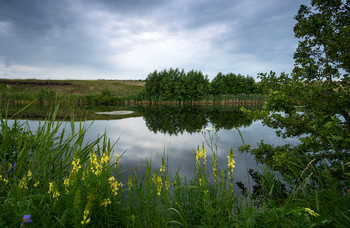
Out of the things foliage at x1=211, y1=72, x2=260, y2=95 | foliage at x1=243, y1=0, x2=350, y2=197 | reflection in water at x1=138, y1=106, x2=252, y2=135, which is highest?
foliage at x1=211, y1=72, x2=260, y2=95

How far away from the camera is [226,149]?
7.52 metres

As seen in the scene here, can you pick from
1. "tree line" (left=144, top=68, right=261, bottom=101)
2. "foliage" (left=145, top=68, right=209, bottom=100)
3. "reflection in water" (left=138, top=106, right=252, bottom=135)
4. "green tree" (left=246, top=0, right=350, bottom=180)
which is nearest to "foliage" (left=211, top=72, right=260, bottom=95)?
"tree line" (left=144, top=68, right=261, bottom=101)

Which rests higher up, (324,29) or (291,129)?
(324,29)

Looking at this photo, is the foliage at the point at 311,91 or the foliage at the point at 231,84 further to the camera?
the foliage at the point at 231,84

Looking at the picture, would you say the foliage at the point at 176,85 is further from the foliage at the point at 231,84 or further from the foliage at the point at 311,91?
the foliage at the point at 311,91

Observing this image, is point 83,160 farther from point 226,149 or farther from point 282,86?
point 226,149

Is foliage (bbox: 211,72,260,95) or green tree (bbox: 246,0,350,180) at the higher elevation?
foliage (bbox: 211,72,260,95)

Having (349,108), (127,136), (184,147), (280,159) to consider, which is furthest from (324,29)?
(127,136)

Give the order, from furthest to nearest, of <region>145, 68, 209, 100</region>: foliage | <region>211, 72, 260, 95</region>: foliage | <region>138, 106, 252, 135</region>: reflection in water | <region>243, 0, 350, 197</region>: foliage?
<region>211, 72, 260, 95</region>: foliage
<region>145, 68, 209, 100</region>: foliage
<region>138, 106, 252, 135</region>: reflection in water
<region>243, 0, 350, 197</region>: foliage

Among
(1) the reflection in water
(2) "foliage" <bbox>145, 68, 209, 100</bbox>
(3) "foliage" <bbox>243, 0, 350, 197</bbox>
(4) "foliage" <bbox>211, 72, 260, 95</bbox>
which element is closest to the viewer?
(3) "foliage" <bbox>243, 0, 350, 197</bbox>

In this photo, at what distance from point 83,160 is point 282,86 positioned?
193 inches

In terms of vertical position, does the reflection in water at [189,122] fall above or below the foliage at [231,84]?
below

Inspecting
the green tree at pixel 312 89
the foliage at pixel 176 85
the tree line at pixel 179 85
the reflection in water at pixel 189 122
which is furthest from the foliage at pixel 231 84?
the green tree at pixel 312 89

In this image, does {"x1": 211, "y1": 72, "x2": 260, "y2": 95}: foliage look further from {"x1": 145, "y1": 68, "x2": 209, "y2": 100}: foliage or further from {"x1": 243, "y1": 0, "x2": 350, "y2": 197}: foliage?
{"x1": 243, "y1": 0, "x2": 350, "y2": 197}: foliage
